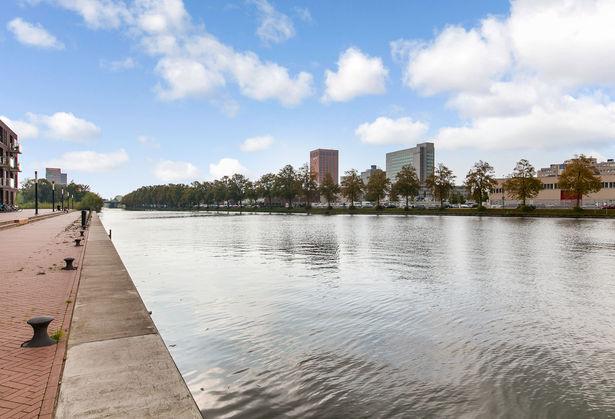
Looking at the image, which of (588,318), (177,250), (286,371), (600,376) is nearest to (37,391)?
(286,371)

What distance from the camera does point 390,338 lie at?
10.0 m

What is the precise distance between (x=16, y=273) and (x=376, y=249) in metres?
20.2

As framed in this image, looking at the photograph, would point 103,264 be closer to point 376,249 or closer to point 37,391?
point 37,391

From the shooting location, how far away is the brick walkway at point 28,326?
18.4ft

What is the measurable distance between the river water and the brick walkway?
2172 mm

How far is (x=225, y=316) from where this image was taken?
11836 mm

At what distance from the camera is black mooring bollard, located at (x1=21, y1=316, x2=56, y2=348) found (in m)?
7.57

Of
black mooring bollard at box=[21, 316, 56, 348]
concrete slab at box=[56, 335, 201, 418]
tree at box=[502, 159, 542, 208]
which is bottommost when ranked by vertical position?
concrete slab at box=[56, 335, 201, 418]

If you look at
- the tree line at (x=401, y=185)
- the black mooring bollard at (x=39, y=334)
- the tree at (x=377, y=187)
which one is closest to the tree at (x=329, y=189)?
the tree line at (x=401, y=185)

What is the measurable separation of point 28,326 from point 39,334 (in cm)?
141

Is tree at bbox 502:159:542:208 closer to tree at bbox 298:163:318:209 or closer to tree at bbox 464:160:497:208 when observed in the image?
tree at bbox 464:160:497:208

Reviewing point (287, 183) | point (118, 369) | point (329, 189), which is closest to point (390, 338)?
point (118, 369)

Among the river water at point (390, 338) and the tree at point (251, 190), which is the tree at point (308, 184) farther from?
the river water at point (390, 338)

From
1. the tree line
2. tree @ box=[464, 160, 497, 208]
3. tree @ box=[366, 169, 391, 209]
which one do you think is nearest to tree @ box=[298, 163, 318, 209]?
the tree line
